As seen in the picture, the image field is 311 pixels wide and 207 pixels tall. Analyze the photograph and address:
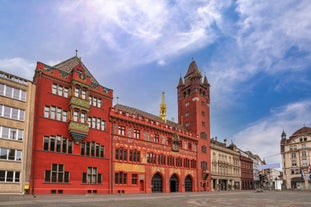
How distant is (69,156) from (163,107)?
A: 1688 inches

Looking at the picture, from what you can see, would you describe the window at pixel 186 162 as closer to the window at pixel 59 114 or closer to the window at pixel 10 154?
the window at pixel 59 114

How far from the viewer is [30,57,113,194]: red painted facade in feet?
143

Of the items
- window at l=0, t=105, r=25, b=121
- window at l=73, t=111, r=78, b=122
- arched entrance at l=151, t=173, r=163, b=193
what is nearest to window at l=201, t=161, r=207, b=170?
arched entrance at l=151, t=173, r=163, b=193

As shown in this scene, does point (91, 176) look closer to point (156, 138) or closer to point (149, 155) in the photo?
point (149, 155)

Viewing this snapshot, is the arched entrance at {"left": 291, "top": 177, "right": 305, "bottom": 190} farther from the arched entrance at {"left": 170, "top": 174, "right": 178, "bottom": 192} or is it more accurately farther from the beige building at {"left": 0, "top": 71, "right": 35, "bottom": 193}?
the beige building at {"left": 0, "top": 71, "right": 35, "bottom": 193}

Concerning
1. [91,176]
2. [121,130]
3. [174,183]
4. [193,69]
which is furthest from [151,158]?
[193,69]

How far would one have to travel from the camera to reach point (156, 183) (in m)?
63.8

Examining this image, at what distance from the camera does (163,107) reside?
86062mm

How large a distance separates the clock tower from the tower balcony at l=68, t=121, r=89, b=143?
123 ft

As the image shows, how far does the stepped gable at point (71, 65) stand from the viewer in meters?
50.0

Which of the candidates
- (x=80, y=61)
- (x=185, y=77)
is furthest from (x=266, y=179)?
(x=80, y=61)

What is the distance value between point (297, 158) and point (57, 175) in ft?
324

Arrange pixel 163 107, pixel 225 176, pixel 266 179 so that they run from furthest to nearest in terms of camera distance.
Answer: pixel 266 179
pixel 225 176
pixel 163 107

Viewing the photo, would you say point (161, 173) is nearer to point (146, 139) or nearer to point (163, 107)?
point (146, 139)
